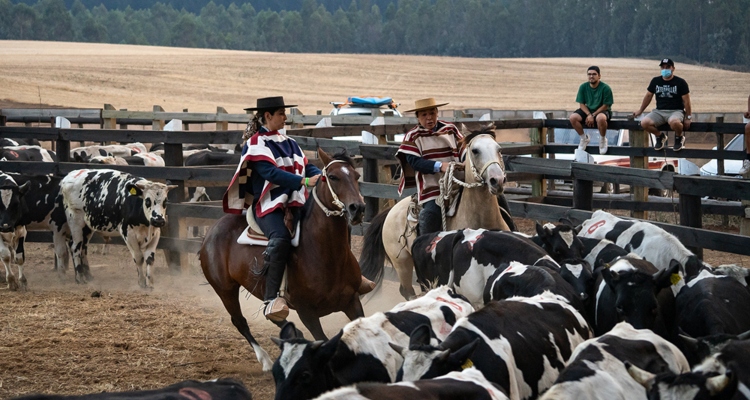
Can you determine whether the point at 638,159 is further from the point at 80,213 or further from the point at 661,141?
the point at 80,213

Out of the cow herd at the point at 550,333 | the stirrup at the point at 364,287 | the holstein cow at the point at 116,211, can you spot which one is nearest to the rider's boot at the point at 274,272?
the stirrup at the point at 364,287

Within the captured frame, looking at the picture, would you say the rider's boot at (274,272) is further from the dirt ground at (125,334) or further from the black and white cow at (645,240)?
the black and white cow at (645,240)

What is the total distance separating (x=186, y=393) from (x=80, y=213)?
951cm

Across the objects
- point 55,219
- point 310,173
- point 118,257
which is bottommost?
point 118,257

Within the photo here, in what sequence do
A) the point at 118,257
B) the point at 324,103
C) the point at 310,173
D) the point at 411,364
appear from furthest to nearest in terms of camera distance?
the point at 324,103 → the point at 118,257 → the point at 310,173 → the point at 411,364

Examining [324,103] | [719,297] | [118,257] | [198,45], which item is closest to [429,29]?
[198,45]

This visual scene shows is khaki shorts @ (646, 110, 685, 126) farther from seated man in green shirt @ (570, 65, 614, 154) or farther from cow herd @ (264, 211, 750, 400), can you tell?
cow herd @ (264, 211, 750, 400)

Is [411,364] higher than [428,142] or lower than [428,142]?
lower

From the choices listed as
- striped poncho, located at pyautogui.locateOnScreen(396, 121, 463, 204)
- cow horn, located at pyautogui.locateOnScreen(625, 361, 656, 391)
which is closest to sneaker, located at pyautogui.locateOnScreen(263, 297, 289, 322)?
striped poncho, located at pyautogui.locateOnScreen(396, 121, 463, 204)

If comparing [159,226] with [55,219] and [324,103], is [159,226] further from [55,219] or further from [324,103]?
[324,103]

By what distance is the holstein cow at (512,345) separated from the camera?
464cm

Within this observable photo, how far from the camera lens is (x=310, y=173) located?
8656 millimetres

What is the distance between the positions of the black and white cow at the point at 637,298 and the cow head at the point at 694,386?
1458mm

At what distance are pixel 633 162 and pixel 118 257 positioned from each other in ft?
27.1
